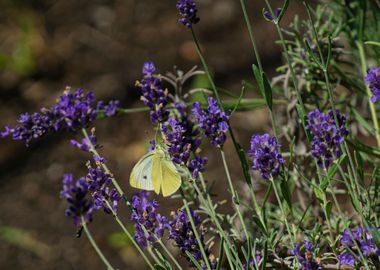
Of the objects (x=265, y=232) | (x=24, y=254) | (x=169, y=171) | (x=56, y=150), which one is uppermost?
(x=169, y=171)

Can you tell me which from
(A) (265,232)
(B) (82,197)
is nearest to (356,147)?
(A) (265,232)

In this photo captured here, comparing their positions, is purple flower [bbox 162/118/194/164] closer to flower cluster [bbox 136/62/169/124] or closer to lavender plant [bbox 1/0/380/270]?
lavender plant [bbox 1/0/380/270]

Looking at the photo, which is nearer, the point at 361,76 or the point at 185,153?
the point at 185,153

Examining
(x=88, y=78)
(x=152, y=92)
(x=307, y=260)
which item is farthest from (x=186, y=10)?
(x=88, y=78)

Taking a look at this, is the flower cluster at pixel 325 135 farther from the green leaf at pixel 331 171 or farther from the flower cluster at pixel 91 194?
the flower cluster at pixel 91 194

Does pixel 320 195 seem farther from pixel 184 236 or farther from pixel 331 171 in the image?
pixel 184 236

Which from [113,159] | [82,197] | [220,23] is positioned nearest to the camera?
[82,197]

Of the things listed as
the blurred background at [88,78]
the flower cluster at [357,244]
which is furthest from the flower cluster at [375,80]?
the blurred background at [88,78]

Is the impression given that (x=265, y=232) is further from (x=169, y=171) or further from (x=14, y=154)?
(x=14, y=154)
